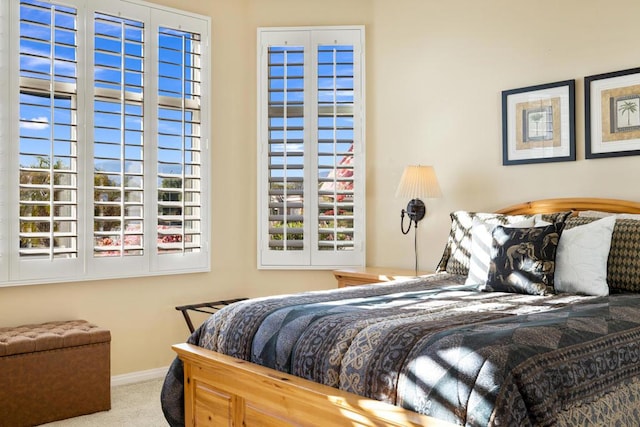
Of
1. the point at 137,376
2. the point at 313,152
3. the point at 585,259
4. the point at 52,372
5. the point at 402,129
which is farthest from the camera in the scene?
the point at 313,152

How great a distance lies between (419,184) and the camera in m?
4.16

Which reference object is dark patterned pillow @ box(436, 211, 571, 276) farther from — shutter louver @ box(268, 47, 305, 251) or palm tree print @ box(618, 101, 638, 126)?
shutter louver @ box(268, 47, 305, 251)

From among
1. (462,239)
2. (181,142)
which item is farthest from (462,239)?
(181,142)

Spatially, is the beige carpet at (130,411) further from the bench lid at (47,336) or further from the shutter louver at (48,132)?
the shutter louver at (48,132)

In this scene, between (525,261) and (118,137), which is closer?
(525,261)

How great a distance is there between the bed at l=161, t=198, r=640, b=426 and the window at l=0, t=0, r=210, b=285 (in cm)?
150

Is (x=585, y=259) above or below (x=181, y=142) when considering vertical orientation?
below

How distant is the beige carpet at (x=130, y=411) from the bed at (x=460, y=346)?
75 cm

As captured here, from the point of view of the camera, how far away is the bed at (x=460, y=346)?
1764 millimetres

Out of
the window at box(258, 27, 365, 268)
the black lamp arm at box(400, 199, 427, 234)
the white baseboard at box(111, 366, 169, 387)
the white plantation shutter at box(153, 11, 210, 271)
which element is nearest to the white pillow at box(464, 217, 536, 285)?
the black lamp arm at box(400, 199, 427, 234)

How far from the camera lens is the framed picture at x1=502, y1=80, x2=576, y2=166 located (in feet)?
12.1

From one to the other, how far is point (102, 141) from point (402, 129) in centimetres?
207

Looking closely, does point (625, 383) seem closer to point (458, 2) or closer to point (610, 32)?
point (610, 32)

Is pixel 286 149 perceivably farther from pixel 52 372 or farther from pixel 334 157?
pixel 52 372
